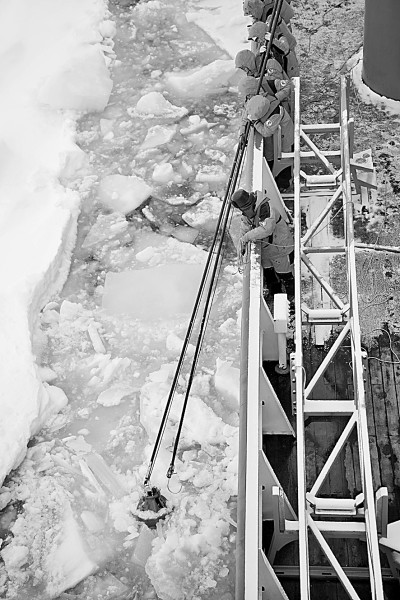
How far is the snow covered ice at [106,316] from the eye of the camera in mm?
5613

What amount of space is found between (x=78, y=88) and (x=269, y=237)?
480 centimetres

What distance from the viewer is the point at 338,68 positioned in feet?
28.5

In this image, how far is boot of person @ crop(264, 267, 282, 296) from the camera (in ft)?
20.7

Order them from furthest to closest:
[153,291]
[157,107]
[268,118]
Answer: [157,107] → [153,291] → [268,118]

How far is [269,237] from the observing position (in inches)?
240

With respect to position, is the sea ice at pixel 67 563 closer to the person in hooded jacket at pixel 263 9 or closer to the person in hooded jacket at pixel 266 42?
the person in hooded jacket at pixel 266 42

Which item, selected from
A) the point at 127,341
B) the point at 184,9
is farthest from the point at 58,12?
the point at 127,341

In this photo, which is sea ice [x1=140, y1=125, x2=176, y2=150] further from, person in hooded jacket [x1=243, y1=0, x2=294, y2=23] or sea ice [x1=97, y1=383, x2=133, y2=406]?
sea ice [x1=97, y1=383, x2=133, y2=406]

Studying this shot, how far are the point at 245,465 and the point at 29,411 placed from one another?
8.51ft

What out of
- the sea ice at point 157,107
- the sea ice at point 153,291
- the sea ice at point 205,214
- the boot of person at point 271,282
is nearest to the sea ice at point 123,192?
the sea ice at point 205,214

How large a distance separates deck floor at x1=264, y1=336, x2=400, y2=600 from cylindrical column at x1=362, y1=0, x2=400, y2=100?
131 inches

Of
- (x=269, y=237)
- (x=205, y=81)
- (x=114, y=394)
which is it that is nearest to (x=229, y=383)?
(x=114, y=394)

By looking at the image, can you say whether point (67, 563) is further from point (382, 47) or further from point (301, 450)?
point (382, 47)

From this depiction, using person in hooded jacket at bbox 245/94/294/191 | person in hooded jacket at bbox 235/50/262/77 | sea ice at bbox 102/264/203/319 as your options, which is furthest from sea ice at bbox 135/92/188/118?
sea ice at bbox 102/264/203/319
